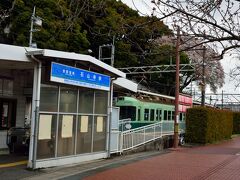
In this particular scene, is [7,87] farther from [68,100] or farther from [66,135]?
[66,135]

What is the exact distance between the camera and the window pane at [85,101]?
18.2m

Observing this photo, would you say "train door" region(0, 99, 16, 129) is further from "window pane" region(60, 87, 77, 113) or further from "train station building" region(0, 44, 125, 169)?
"window pane" region(60, 87, 77, 113)

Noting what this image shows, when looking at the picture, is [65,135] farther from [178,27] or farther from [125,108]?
[125,108]

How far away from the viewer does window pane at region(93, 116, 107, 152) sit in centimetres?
1934

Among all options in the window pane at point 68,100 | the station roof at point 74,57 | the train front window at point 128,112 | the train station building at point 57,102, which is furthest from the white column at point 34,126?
the train front window at point 128,112

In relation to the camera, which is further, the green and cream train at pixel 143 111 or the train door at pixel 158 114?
the train door at pixel 158 114

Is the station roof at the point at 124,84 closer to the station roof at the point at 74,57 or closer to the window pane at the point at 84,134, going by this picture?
the station roof at the point at 74,57

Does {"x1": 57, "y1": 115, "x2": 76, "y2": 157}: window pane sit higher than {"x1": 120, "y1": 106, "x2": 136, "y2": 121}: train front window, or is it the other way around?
{"x1": 120, "y1": 106, "x2": 136, "y2": 121}: train front window

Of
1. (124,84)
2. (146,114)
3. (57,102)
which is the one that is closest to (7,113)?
(57,102)

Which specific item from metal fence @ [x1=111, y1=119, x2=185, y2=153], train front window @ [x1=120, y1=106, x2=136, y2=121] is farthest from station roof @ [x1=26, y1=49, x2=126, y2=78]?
train front window @ [x1=120, y1=106, x2=136, y2=121]

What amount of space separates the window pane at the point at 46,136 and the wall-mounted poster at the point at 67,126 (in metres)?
0.63

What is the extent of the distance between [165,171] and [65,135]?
3871mm

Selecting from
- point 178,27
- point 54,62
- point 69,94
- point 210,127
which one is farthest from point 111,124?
point 210,127

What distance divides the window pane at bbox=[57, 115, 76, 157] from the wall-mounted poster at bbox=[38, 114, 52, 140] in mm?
631
